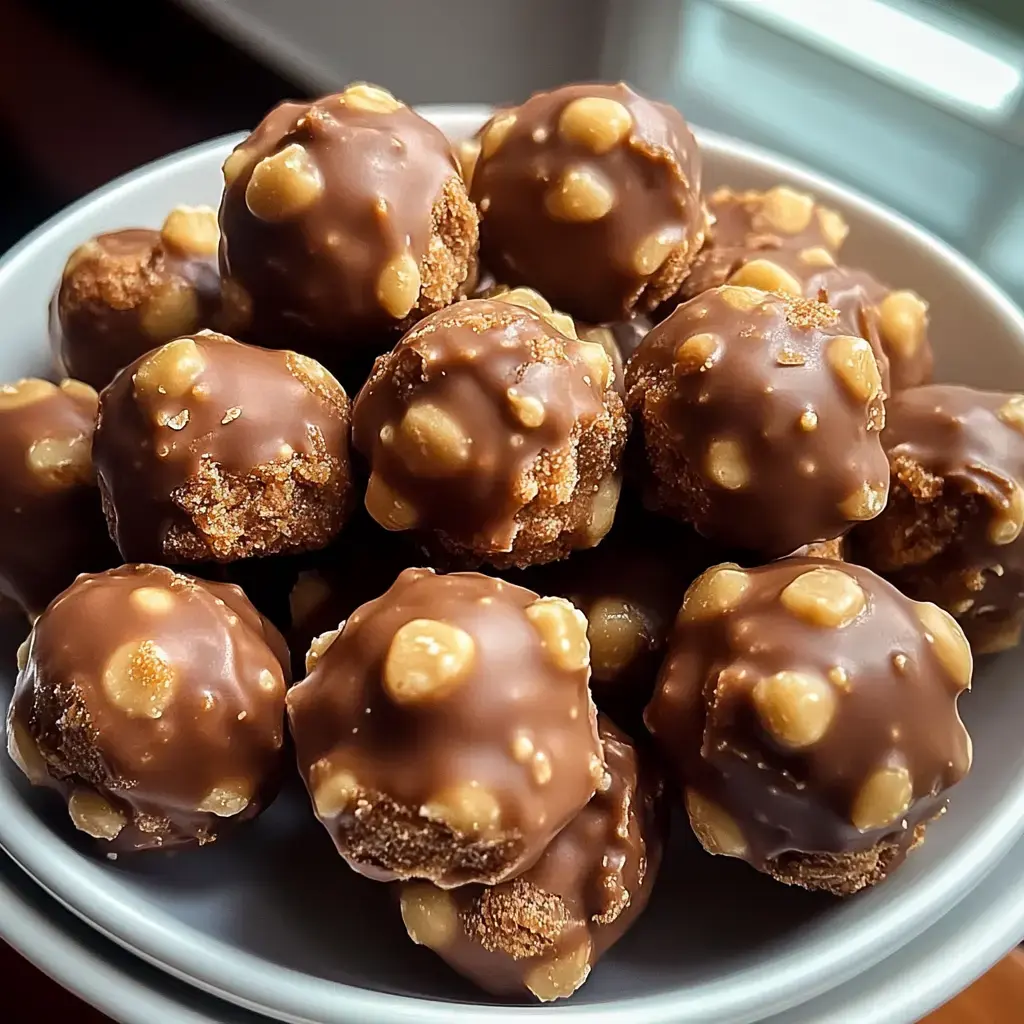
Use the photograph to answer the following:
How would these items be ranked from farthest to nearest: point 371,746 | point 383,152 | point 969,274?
1. point 969,274
2. point 383,152
3. point 371,746

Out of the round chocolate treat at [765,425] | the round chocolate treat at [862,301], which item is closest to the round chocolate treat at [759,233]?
the round chocolate treat at [862,301]

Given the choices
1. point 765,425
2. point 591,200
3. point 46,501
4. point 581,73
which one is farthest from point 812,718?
point 581,73

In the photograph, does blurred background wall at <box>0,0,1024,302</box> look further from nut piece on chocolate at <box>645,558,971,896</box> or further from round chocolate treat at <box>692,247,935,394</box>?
nut piece on chocolate at <box>645,558,971,896</box>

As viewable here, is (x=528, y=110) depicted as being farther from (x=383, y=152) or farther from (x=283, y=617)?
(x=283, y=617)

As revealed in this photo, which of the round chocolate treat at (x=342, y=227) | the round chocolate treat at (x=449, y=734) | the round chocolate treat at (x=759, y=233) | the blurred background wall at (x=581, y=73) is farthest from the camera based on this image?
the blurred background wall at (x=581, y=73)

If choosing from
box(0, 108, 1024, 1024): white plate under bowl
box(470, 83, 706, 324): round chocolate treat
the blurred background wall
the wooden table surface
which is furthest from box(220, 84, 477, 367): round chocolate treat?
the blurred background wall

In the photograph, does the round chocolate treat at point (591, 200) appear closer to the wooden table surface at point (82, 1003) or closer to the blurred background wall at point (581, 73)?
the wooden table surface at point (82, 1003)

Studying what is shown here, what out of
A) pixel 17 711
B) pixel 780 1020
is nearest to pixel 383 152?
pixel 17 711
